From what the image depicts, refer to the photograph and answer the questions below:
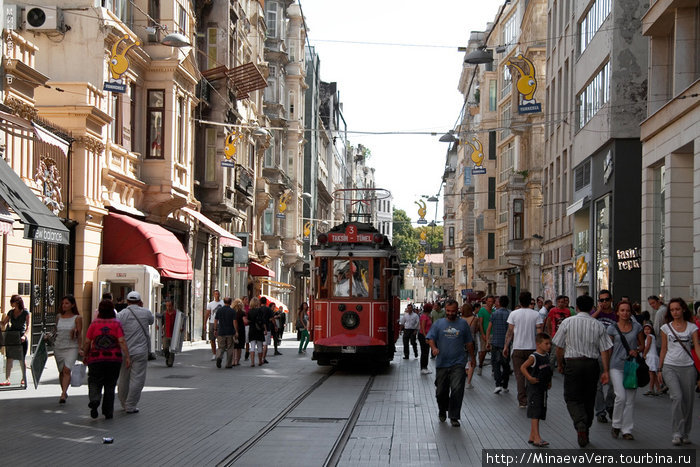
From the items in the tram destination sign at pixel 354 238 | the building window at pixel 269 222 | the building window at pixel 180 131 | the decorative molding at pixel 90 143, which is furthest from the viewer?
the building window at pixel 269 222

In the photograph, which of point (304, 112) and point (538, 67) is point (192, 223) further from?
point (304, 112)

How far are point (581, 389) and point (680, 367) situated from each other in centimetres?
156

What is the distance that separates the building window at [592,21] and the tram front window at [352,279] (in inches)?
537

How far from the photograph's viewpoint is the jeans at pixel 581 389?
1124cm

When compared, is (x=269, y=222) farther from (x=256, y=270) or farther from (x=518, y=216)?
(x=518, y=216)

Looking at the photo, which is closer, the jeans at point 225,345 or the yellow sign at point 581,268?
the jeans at point 225,345

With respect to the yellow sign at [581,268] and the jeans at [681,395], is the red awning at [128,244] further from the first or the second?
the jeans at [681,395]

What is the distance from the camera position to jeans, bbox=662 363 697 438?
11.7 meters

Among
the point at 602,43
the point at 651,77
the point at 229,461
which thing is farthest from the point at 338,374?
the point at 602,43

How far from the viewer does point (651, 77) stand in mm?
26172

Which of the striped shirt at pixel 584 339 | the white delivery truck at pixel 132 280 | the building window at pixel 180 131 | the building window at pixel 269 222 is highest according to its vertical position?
the building window at pixel 180 131

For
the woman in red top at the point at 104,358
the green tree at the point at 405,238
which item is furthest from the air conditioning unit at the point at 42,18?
the green tree at the point at 405,238

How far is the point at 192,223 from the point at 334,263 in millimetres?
13636

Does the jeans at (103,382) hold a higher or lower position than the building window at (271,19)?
lower
